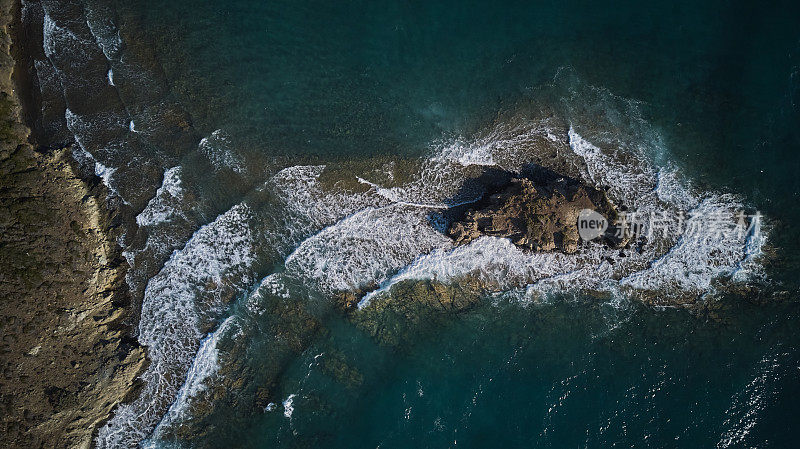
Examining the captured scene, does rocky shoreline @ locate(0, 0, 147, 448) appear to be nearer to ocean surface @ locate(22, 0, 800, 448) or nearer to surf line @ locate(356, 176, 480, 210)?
ocean surface @ locate(22, 0, 800, 448)

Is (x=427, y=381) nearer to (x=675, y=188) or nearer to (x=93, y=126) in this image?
(x=675, y=188)

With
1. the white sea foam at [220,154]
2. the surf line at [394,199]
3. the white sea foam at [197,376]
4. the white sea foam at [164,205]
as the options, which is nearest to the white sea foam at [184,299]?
the white sea foam at [197,376]

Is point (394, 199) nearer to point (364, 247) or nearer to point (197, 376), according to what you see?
point (364, 247)

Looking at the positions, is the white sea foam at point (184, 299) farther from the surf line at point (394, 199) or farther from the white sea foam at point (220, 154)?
the surf line at point (394, 199)

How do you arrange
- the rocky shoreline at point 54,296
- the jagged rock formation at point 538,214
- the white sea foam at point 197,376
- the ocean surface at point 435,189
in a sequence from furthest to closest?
the ocean surface at point 435,189, the white sea foam at point 197,376, the jagged rock formation at point 538,214, the rocky shoreline at point 54,296

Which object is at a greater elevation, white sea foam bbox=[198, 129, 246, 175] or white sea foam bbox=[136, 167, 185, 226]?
white sea foam bbox=[198, 129, 246, 175]

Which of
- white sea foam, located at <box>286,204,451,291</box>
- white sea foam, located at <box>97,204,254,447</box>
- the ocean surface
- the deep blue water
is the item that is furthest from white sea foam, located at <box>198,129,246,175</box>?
white sea foam, located at <box>286,204,451,291</box>
